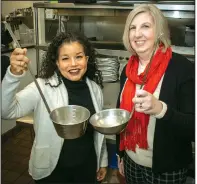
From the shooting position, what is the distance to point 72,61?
1.05 meters

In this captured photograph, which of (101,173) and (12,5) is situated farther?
(12,5)

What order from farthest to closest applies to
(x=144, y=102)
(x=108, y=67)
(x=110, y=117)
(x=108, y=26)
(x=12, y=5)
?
1. (x=12, y=5)
2. (x=108, y=26)
3. (x=108, y=67)
4. (x=110, y=117)
5. (x=144, y=102)

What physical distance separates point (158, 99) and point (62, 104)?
424 mm

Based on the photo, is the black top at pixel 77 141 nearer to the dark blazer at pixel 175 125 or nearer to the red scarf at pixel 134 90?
the red scarf at pixel 134 90

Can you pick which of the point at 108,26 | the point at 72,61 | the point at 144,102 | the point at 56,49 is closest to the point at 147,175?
the point at 144,102

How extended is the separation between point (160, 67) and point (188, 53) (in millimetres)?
636

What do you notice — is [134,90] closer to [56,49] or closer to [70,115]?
[70,115]

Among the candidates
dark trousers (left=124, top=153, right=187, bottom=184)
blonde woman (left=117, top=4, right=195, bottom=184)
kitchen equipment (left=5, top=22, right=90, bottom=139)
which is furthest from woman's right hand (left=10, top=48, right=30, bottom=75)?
dark trousers (left=124, top=153, right=187, bottom=184)

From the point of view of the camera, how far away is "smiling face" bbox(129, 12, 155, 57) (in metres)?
1.01

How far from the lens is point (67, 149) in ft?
3.61

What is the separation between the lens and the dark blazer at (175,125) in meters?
0.96

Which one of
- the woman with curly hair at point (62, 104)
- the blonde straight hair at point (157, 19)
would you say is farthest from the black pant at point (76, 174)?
the blonde straight hair at point (157, 19)

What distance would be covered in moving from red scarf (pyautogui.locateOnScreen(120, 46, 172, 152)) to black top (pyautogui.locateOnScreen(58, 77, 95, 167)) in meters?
0.16

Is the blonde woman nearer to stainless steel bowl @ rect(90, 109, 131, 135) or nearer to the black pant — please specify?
stainless steel bowl @ rect(90, 109, 131, 135)
